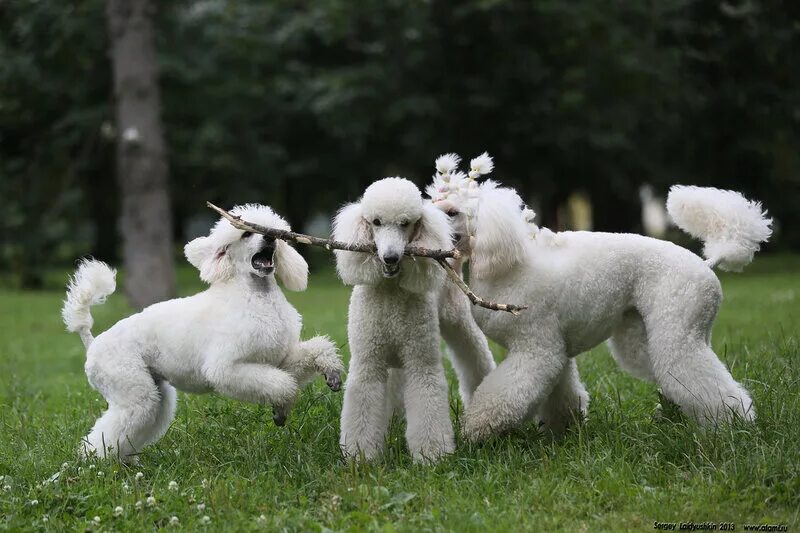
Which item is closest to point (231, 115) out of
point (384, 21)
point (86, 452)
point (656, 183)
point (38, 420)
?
point (384, 21)

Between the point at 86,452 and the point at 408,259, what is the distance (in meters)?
1.96

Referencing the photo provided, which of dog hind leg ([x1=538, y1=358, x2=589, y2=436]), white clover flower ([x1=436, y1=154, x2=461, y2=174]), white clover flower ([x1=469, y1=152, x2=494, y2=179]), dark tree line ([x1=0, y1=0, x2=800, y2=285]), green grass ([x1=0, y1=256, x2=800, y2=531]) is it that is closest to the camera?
green grass ([x1=0, y1=256, x2=800, y2=531])

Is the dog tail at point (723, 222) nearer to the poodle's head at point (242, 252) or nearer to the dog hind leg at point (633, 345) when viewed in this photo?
the dog hind leg at point (633, 345)

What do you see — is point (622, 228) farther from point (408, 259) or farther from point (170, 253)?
point (408, 259)

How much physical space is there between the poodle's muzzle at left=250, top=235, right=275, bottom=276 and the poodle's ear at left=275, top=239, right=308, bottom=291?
14 centimetres

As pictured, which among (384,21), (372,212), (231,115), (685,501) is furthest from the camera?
(231,115)

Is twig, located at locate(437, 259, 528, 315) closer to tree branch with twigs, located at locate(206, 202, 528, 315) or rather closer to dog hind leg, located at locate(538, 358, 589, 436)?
tree branch with twigs, located at locate(206, 202, 528, 315)

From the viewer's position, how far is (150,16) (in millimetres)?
13047

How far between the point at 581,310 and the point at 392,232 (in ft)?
3.71

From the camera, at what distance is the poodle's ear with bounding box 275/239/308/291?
496cm

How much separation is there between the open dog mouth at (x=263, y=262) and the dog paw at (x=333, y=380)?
0.61 metres

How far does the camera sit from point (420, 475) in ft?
15.0

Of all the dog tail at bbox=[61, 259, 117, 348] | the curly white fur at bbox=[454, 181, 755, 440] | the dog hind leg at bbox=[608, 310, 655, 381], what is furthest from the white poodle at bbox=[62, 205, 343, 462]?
the dog hind leg at bbox=[608, 310, 655, 381]

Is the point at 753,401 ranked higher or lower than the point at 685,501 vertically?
higher
